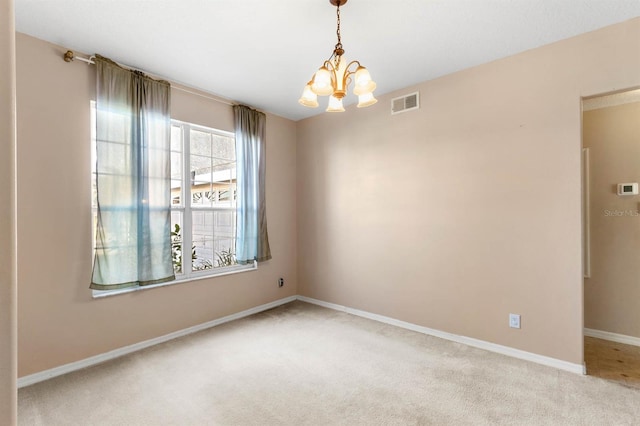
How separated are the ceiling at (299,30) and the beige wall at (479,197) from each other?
34 cm

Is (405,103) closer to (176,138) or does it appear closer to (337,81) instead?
(337,81)

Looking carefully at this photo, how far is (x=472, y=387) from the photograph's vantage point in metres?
2.29

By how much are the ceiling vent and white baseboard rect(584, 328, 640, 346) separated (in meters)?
3.14

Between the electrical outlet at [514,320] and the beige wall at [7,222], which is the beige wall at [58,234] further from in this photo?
the electrical outlet at [514,320]

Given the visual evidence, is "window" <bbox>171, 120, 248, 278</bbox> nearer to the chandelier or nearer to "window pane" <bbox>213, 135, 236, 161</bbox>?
"window pane" <bbox>213, 135, 236, 161</bbox>

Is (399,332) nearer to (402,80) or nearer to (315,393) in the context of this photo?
(315,393)

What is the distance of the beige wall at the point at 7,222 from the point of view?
0.47m

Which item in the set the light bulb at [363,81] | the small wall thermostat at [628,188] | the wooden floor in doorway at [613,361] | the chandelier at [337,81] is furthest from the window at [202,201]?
the small wall thermostat at [628,188]

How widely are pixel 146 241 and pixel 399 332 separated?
2868 millimetres

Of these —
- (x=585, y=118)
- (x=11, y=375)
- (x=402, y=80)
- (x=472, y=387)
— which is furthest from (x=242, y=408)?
(x=585, y=118)

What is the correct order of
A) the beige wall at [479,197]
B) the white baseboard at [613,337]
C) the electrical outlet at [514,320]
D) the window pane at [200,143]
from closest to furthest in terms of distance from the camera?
the beige wall at [479,197] → the electrical outlet at [514,320] → the white baseboard at [613,337] → the window pane at [200,143]

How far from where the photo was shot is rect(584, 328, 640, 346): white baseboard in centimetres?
304

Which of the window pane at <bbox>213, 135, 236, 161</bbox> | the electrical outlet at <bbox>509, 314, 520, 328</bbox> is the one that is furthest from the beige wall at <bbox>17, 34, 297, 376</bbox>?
the electrical outlet at <bbox>509, 314, 520, 328</bbox>

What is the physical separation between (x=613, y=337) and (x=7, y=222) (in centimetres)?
466
